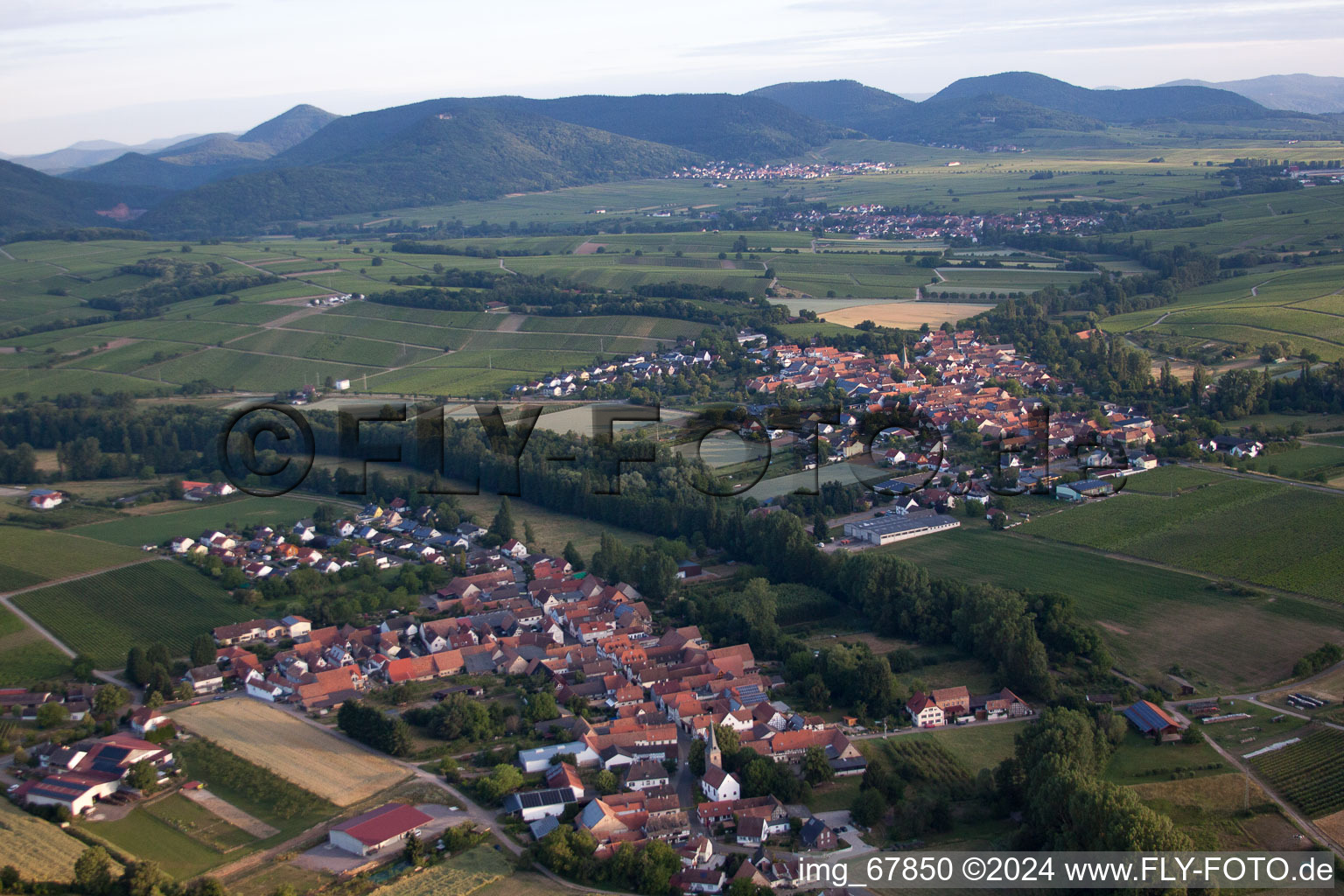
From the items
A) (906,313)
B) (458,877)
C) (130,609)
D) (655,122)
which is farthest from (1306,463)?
(655,122)

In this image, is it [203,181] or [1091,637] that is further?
[203,181]

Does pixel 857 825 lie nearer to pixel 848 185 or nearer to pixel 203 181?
pixel 848 185

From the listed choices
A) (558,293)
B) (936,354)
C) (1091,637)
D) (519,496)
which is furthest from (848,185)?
(1091,637)

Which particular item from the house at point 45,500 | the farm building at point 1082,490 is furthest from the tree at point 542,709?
the house at point 45,500

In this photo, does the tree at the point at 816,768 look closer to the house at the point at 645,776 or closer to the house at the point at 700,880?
the house at the point at 645,776

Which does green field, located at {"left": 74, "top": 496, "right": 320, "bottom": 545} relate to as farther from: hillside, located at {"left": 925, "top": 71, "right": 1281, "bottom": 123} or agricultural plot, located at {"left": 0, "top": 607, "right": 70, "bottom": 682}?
hillside, located at {"left": 925, "top": 71, "right": 1281, "bottom": 123}

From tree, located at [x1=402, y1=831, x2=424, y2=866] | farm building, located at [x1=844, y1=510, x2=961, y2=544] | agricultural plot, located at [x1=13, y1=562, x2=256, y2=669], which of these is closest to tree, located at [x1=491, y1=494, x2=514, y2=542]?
agricultural plot, located at [x1=13, y1=562, x2=256, y2=669]

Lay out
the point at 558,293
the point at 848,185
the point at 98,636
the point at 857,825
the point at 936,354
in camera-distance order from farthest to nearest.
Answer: the point at 848,185
the point at 558,293
the point at 936,354
the point at 98,636
the point at 857,825
